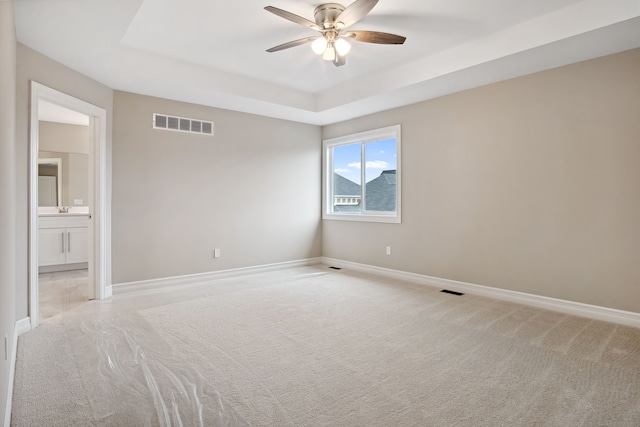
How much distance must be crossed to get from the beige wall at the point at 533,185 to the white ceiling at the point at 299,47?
0.30 meters

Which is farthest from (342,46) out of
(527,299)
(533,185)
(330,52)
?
(527,299)

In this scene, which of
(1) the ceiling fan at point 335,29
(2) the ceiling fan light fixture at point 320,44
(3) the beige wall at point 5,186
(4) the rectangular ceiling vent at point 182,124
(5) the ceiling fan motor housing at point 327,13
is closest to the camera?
(3) the beige wall at point 5,186

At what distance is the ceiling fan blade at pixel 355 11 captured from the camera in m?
→ 2.50

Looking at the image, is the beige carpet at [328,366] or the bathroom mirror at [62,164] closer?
the beige carpet at [328,366]

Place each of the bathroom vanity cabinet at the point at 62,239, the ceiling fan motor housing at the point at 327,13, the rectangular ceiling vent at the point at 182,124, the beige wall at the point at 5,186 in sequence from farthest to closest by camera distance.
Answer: the bathroom vanity cabinet at the point at 62,239, the rectangular ceiling vent at the point at 182,124, the ceiling fan motor housing at the point at 327,13, the beige wall at the point at 5,186

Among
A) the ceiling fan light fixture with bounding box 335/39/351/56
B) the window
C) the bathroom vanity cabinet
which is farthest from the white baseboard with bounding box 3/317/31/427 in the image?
the window

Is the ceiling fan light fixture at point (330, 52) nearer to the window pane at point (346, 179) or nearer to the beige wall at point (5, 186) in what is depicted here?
the beige wall at point (5, 186)

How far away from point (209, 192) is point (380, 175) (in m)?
2.64

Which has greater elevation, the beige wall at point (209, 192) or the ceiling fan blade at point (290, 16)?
the ceiling fan blade at point (290, 16)

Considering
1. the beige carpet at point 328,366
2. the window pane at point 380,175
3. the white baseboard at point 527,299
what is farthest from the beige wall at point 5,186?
the window pane at point 380,175

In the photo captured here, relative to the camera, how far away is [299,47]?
376 centimetres

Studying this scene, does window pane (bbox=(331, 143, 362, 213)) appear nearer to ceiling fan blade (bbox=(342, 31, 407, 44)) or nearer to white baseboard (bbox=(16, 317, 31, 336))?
ceiling fan blade (bbox=(342, 31, 407, 44))

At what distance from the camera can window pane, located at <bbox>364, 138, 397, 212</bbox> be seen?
5395 millimetres

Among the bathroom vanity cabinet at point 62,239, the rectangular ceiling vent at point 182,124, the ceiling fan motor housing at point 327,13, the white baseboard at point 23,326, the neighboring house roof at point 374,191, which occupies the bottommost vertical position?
the white baseboard at point 23,326
